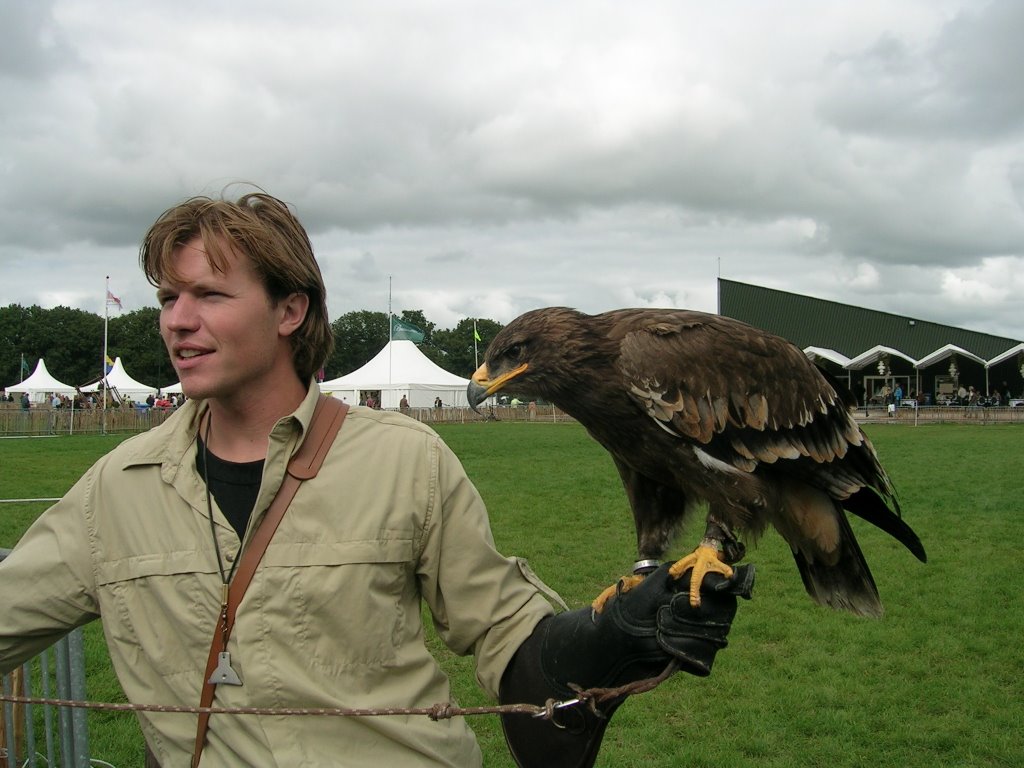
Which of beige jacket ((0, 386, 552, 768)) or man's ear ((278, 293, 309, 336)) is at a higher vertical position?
man's ear ((278, 293, 309, 336))

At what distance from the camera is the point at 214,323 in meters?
1.90

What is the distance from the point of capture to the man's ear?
2.05 m

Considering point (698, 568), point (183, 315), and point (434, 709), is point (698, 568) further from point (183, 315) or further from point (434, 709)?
point (183, 315)

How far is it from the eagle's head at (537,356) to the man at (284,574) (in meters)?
0.88

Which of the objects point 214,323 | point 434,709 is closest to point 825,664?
point 434,709

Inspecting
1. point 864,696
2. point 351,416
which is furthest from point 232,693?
point 864,696

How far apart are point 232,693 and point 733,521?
1506 mm

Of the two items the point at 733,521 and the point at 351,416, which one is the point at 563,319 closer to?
the point at 733,521

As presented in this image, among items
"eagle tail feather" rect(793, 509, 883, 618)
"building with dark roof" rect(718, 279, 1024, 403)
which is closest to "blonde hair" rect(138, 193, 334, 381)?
"eagle tail feather" rect(793, 509, 883, 618)

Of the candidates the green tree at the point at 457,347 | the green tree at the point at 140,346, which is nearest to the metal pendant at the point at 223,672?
the green tree at the point at 457,347

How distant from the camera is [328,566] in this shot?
1817 millimetres

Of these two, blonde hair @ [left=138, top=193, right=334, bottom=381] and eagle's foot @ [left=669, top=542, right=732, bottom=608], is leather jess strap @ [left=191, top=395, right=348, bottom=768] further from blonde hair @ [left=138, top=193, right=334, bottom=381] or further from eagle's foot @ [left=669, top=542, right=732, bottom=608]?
eagle's foot @ [left=669, top=542, right=732, bottom=608]

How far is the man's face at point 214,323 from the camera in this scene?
74.7 inches

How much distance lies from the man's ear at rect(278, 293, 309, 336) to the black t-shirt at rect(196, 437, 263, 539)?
0.33 m
